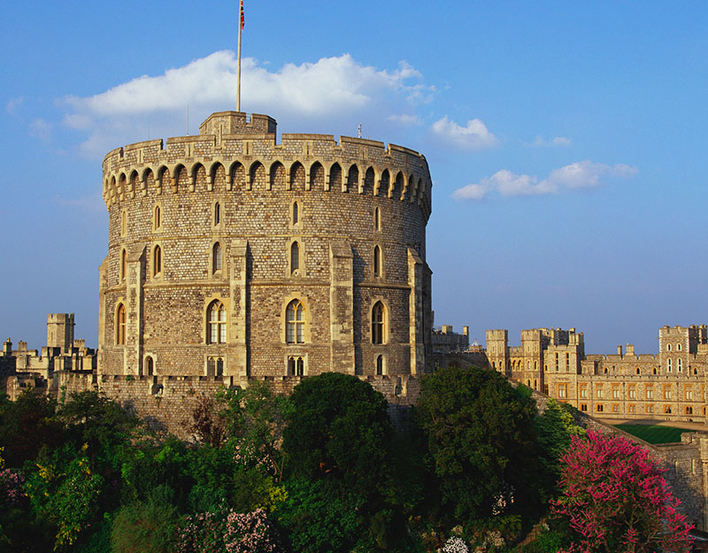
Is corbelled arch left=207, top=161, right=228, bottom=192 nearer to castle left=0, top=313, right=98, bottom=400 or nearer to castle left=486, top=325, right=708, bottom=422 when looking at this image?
castle left=0, top=313, right=98, bottom=400

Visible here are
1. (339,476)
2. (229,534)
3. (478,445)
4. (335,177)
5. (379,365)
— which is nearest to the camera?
(229,534)

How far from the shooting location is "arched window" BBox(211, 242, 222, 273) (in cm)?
3681

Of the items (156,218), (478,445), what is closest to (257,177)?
(156,218)

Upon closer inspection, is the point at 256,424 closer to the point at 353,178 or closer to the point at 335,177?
the point at 335,177

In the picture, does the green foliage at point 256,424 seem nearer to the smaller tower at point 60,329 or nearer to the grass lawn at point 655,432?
the grass lawn at point 655,432

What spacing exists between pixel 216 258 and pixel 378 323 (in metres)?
8.52

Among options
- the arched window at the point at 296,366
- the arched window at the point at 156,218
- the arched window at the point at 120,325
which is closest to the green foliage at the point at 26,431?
the arched window at the point at 120,325

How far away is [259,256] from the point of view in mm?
36625

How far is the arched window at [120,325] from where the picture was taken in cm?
3991

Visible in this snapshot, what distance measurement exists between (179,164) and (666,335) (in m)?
72.9

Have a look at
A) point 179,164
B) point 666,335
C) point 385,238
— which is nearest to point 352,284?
point 385,238

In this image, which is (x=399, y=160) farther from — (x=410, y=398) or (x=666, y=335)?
(x=666, y=335)

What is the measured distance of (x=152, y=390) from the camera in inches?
1246

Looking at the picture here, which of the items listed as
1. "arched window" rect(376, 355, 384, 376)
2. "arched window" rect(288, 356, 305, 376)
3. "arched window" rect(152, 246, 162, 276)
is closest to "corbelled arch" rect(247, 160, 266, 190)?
"arched window" rect(152, 246, 162, 276)
